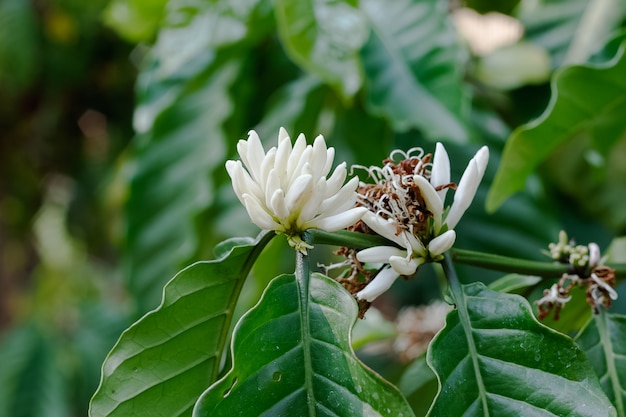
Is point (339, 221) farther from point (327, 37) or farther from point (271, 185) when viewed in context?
point (327, 37)

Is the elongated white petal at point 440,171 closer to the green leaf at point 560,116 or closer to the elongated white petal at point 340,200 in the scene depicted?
the elongated white petal at point 340,200

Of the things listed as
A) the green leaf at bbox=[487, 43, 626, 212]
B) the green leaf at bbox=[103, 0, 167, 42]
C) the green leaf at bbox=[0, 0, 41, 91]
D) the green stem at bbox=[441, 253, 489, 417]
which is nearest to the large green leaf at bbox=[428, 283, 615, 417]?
the green stem at bbox=[441, 253, 489, 417]

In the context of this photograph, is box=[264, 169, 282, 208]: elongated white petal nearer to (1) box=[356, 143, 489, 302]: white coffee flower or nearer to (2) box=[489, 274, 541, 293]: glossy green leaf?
(1) box=[356, 143, 489, 302]: white coffee flower

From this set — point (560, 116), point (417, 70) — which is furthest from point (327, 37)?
point (560, 116)

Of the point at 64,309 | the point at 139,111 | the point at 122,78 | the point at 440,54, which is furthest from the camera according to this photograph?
Result: the point at 64,309

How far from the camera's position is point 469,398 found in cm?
35

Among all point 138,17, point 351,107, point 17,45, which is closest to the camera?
point 351,107

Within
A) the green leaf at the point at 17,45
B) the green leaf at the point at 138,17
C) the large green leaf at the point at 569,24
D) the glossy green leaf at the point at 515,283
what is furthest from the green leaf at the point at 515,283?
the green leaf at the point at 17,45

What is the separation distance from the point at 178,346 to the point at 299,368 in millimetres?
78

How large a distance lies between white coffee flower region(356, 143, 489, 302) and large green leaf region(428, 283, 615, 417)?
0.04m

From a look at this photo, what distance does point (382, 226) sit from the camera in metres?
0.37

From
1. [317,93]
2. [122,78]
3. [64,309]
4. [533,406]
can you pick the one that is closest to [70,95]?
[122,78]

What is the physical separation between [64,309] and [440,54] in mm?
1418

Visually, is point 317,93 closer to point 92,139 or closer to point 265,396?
point 265,396
